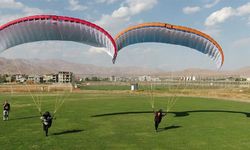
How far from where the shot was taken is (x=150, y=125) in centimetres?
1875

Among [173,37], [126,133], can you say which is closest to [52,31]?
[126,133]

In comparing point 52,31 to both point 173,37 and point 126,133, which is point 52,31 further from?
point 173,37

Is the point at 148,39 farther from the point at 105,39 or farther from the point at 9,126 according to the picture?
the point at 9,126

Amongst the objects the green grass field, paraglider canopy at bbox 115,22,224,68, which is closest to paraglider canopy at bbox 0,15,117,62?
paraglider canopy at bbox 115,22,224,68

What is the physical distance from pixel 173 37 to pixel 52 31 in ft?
27.0

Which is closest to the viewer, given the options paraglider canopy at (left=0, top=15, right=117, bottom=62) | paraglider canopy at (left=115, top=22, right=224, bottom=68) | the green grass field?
the green grass field

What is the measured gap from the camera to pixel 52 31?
1742 cm

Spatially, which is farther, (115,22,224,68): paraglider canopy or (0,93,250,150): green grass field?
(115,22,224,68): paraglider canopy

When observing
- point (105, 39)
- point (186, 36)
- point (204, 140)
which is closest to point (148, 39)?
point (186, 36)

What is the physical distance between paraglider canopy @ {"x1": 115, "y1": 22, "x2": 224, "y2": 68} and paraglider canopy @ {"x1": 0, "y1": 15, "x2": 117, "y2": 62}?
72.8 inches

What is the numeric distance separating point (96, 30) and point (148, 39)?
4858mm

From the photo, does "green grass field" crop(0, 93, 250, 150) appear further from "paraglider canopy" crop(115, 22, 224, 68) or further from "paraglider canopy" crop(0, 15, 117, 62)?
"paraglider canopy" crop(0, 15, 117, 62)

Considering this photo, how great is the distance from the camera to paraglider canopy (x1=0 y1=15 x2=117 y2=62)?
16297 millimetres

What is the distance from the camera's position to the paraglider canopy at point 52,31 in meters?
16.3
